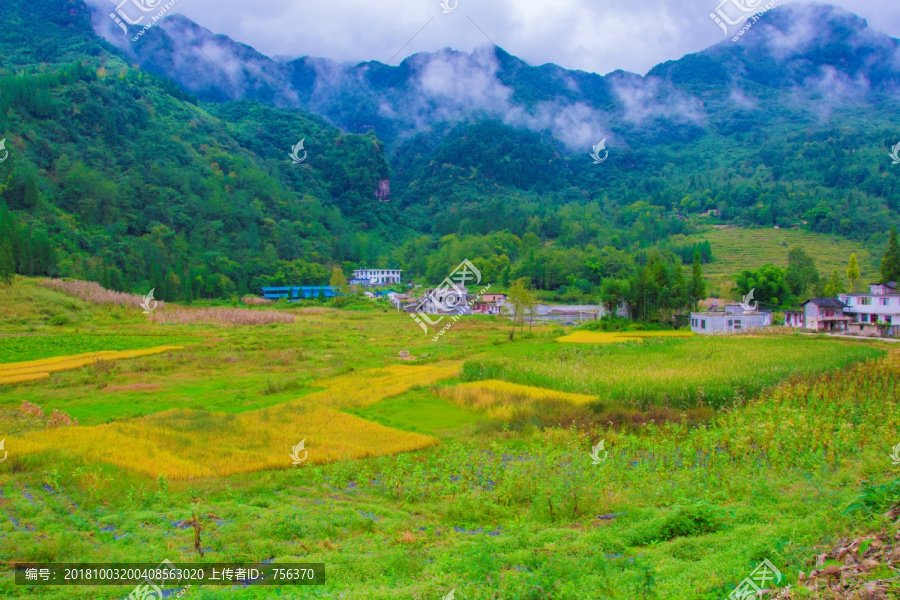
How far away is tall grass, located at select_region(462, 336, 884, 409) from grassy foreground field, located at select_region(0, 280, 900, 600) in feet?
0.39

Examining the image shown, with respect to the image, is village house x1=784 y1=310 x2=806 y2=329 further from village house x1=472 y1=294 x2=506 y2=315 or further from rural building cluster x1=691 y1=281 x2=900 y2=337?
village house x1=472 y1=294 x2=506 y2=315

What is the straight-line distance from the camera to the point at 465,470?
38.0 feet

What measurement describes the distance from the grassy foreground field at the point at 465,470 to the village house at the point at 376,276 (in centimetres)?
5783

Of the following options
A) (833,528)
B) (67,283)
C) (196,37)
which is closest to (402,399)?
(833,528)

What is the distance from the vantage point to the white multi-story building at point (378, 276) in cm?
8381

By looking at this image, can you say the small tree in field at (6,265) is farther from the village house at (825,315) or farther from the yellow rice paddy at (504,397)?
the village house at (825,315)

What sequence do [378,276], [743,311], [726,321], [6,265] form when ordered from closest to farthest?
[726,321]
[6,265]
[743,311]
[378,276]

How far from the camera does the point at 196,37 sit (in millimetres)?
165500

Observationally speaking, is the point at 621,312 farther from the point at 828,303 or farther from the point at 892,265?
the point at 892,265

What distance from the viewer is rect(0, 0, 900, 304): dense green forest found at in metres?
62.9

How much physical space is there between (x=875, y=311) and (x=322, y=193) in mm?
98169

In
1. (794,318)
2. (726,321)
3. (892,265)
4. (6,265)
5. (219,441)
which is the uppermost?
(892,265)

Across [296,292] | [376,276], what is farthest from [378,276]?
[296,292]

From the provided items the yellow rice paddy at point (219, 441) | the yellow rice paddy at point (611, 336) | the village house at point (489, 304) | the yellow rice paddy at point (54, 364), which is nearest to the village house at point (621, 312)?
the yellow rice paddy at point (611, 336)
